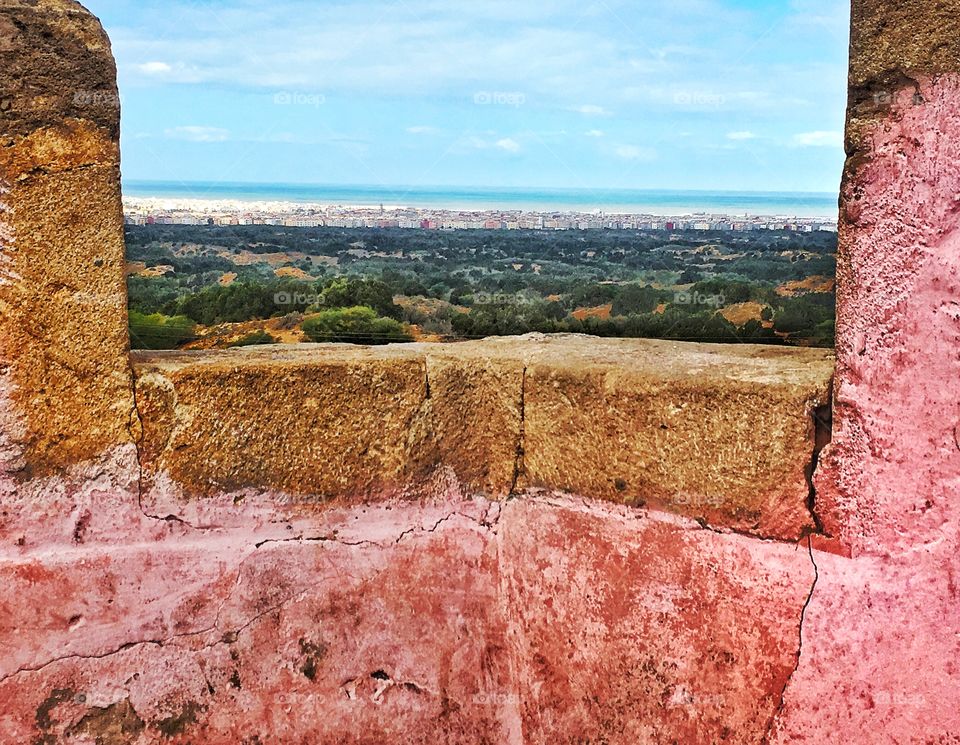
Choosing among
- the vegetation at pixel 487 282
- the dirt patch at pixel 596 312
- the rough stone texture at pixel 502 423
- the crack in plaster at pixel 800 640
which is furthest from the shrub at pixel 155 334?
the dirt patch at pixel 596 312

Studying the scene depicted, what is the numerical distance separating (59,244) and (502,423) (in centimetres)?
112

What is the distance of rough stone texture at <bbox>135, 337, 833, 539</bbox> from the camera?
6.91ft

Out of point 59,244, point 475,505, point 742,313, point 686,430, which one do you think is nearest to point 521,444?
point 475,505

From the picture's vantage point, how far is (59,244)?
2098 mm

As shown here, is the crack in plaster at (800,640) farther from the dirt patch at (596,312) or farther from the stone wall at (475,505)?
the dirt patch at (596,312)

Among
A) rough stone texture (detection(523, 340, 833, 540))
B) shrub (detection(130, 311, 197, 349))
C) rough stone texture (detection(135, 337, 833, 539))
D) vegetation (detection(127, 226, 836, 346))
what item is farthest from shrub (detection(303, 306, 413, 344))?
rough stone texture (detection(523, 340, 833, 540))

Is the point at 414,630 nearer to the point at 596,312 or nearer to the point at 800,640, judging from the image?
the point at 800,640

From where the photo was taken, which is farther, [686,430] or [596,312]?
[596,312]

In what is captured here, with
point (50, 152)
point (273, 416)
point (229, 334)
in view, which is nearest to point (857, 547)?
point (273, 416)

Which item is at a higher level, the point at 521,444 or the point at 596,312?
the point at 521,444

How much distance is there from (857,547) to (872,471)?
173 millimetres

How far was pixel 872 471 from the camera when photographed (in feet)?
6.57

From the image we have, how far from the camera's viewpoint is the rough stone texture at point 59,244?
204cm

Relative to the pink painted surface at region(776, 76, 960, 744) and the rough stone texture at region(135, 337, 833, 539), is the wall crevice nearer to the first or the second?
the rough stone texture at region(135, 337, 833, 539)
